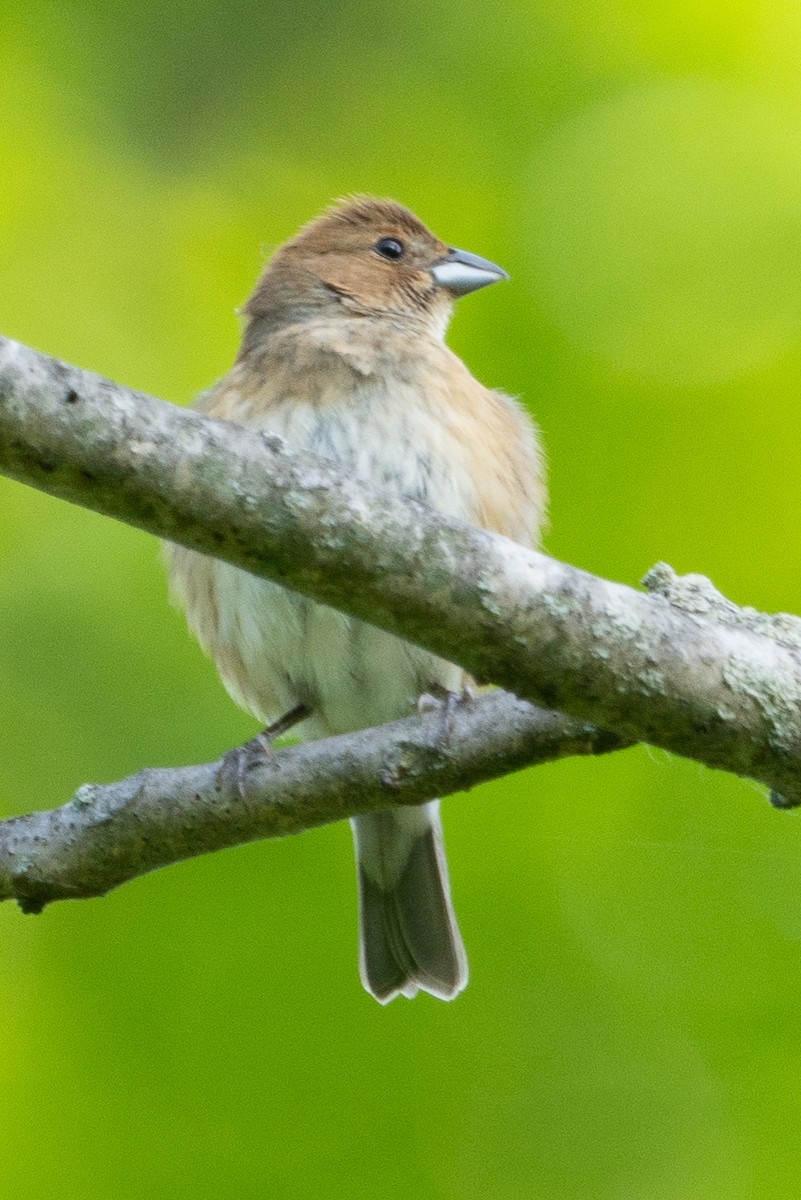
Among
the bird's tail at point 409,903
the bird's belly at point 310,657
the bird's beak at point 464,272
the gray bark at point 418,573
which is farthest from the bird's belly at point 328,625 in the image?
the gray bark at point 418,573

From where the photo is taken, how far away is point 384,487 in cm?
440

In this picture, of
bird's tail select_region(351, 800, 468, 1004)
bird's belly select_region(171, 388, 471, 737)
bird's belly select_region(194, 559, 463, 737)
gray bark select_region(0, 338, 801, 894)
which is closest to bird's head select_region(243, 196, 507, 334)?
bird's belly select_region(171, 388, 471, 737)

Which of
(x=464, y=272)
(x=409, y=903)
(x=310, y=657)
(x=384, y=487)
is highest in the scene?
(x=464, y=272)

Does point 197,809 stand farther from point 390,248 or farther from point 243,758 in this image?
point 390,248

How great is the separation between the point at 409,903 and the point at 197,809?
1742 mm

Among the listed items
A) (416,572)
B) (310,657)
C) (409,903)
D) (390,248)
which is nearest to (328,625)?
(310,657)

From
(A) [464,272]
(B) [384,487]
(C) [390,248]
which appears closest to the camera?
(B) [384,487]

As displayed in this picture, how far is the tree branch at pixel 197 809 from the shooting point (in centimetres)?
338

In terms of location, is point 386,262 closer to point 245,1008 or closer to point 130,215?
point 130,215

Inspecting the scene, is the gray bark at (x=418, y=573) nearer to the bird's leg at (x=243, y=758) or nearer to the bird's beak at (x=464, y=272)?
the bird's leg at (x=243, y=758)

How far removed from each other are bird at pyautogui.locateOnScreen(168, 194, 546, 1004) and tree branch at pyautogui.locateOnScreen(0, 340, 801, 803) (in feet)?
4.56

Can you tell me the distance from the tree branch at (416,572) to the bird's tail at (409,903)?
1.77 meters

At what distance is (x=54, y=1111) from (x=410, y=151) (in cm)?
263

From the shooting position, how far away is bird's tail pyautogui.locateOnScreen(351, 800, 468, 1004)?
15.3 ft
